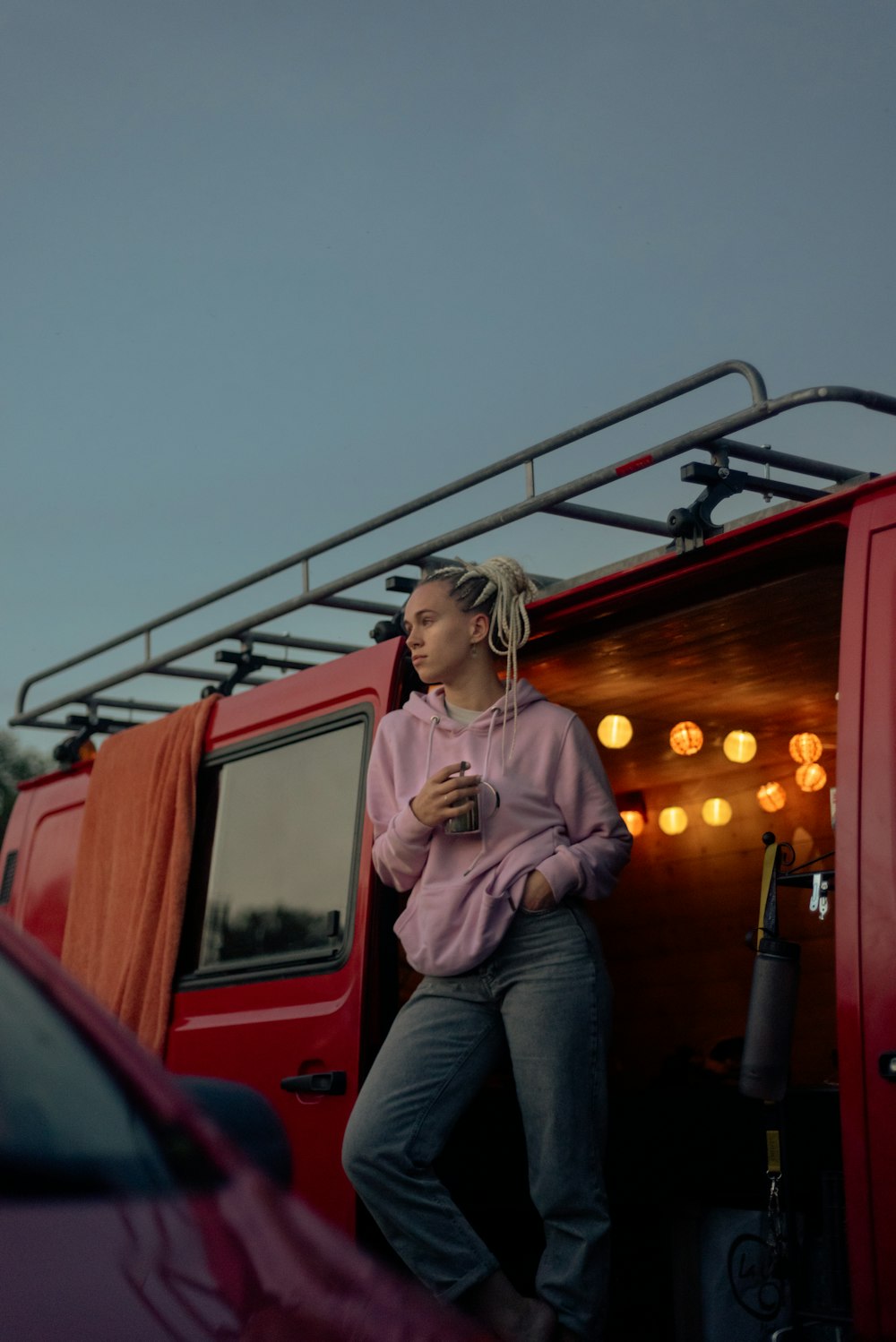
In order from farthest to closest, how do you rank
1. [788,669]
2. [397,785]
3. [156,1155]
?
1. [788,669]
2. [397,785]
3. [156,1155]

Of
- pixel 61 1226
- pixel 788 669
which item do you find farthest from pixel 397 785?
pixel 788 669

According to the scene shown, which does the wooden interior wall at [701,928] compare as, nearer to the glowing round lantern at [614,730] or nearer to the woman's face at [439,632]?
the glowing round lantern at [614,730]

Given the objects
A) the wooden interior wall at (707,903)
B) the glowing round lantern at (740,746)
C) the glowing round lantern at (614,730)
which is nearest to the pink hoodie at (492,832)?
the glowing round lantern at (614,730)

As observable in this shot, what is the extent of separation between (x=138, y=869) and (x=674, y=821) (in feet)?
12.7

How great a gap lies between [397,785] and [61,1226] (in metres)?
2.24

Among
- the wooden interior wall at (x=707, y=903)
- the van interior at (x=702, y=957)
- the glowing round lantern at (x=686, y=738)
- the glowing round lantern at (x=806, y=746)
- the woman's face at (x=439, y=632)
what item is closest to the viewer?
the woman's face at (x=439, y=632)

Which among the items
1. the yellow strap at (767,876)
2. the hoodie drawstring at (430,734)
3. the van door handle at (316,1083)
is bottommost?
the van door handle at (316,1083)

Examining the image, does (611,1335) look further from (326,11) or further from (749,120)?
(749,120)

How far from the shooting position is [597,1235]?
321 cm

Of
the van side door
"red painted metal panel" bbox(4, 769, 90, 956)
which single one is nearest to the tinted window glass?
the van side door

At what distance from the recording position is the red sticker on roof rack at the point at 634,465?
3617 millimetres

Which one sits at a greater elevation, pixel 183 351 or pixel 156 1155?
pixel 183 351

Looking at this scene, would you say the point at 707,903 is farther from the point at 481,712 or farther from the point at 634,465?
the point at 634,465

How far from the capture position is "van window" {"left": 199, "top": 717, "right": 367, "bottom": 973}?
4.27 metres
